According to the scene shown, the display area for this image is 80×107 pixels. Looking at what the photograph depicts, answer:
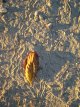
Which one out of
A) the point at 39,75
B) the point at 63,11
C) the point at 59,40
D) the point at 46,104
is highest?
the point at 63,11

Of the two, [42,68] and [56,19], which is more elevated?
[56,19]

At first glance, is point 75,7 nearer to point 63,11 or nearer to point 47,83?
point 63,11

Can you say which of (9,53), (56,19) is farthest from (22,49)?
(56,19)

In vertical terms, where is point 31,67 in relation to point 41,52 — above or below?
below

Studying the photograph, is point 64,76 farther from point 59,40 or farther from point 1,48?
point 1,48

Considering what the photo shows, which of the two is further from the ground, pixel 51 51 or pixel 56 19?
pixel 56 19

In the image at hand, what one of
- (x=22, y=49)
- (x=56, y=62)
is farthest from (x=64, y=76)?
(x=22, y=49)
